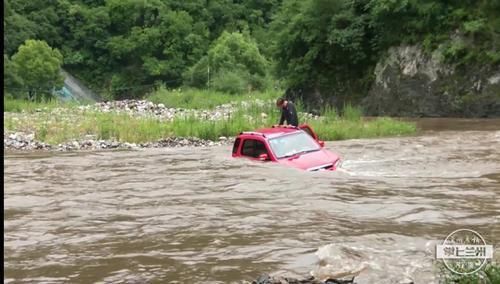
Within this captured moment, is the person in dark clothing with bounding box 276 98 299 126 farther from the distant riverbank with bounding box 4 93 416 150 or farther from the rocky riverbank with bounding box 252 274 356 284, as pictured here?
the rocky riverbank with bounding box 252 274 356 284

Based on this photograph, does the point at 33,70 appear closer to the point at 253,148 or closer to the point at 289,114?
the point at 289,114

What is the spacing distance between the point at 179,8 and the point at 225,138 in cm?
5146

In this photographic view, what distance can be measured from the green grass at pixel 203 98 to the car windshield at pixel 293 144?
27.8 metres

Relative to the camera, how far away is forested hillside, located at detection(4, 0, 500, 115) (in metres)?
33.5

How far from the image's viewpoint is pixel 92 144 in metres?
22.6

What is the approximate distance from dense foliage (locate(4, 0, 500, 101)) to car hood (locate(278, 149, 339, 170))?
1920 centimetres

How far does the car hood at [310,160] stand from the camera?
14.1 metres

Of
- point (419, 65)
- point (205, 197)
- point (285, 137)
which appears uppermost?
point (419, 65)

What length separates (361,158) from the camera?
693 inches

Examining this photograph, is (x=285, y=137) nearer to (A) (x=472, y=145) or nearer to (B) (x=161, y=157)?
(B) (x=161, y=157)

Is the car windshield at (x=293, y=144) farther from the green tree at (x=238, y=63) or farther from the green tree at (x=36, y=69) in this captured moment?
the green tree at (x=36, y=69)

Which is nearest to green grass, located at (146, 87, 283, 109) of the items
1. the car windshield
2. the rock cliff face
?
the rock cliff face

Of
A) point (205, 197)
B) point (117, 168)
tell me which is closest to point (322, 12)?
point (117, 168)
